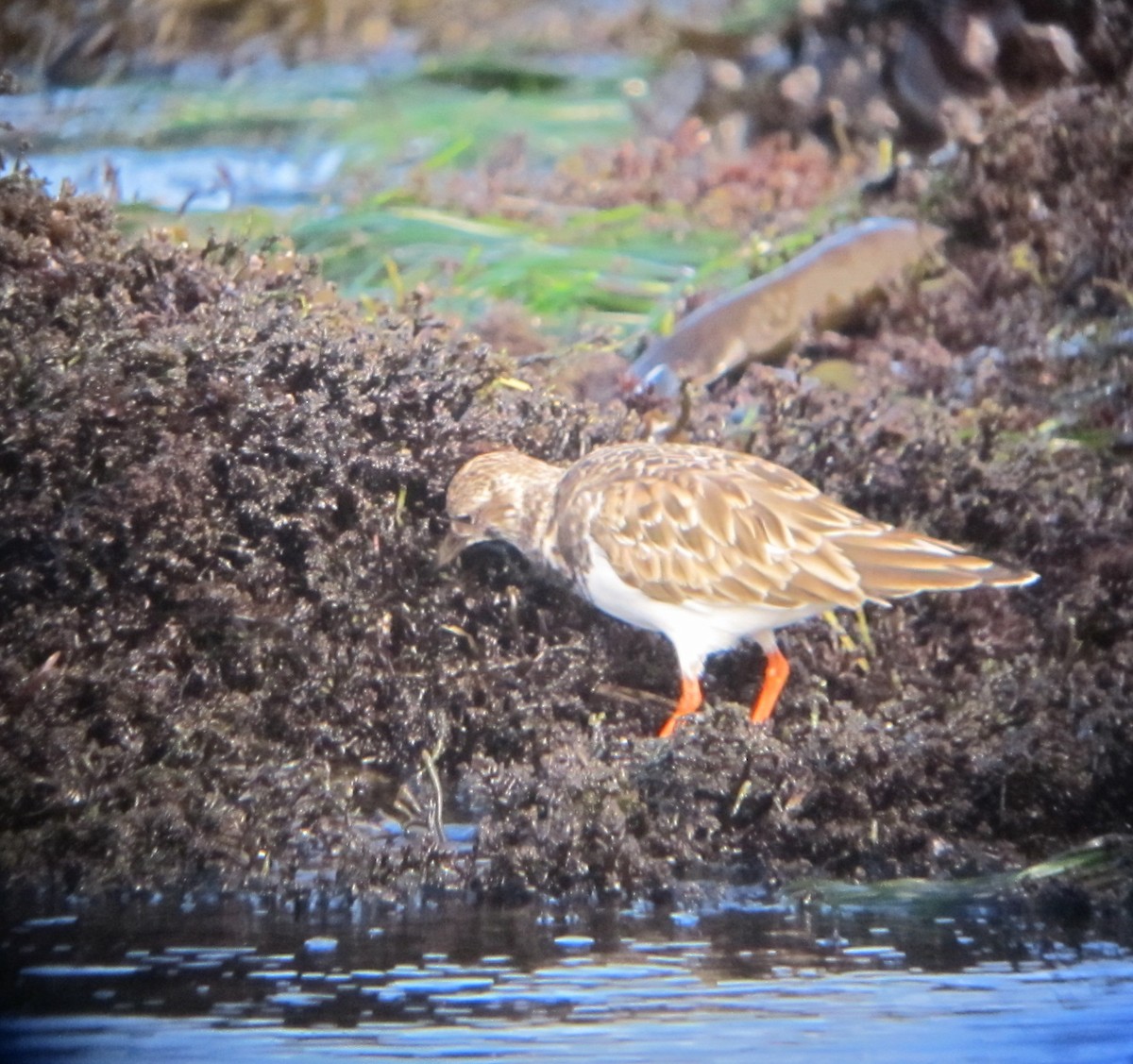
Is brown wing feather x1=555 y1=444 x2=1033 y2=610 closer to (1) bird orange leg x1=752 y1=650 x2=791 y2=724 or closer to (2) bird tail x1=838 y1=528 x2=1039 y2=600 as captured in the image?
(2) bird tail x1=838 y1=528 x2=1039 y2=600

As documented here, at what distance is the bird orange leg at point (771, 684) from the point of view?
4426 mm

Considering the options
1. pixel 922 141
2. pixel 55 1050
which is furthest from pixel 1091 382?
pixel 55 1050

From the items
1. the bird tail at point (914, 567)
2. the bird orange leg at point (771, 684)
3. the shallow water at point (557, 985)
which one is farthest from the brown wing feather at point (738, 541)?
the shallow water at point (557, 985)

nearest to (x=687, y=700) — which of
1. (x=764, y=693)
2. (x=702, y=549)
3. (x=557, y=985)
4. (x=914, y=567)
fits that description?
(x=764, y=693)

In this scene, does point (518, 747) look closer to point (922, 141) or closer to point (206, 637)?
point (206, 637)

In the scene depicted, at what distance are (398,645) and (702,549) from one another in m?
0.81

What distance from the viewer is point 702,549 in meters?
4.47

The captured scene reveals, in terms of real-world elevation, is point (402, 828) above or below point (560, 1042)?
above

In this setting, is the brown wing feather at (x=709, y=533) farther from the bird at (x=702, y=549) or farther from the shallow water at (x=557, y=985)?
the shallow water at (x=557, y=985)

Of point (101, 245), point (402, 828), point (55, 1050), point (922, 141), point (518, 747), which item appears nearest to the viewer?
point (55, 1050)

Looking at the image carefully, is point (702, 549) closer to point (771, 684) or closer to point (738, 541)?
point (738, 541)

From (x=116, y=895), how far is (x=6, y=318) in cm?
158

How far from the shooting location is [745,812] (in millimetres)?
3932

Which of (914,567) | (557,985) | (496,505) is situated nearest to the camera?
(557,985)
